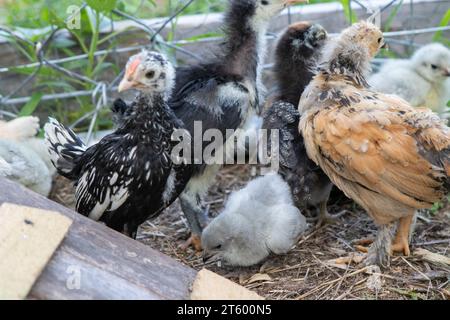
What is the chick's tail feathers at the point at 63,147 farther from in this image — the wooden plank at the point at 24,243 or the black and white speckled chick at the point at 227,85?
the wooden plank at the point at 24,243

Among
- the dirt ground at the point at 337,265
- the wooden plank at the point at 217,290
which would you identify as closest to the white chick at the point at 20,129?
the dirt ground at the point at 337,265

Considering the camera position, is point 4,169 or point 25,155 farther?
point 25,155

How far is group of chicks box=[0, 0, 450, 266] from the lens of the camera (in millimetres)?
2660

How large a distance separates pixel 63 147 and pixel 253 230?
1.05 meters

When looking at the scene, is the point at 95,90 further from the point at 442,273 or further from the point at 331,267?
the point at 442,273

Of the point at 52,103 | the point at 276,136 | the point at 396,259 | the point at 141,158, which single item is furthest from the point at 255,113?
the point at 52,103

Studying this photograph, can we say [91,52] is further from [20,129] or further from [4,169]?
[4,169]

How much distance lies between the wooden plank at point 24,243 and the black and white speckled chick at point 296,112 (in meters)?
1.23

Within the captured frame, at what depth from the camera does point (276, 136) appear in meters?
3.29

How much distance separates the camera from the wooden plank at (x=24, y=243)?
7.01 ft

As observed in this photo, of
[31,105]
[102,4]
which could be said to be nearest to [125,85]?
[102,4]

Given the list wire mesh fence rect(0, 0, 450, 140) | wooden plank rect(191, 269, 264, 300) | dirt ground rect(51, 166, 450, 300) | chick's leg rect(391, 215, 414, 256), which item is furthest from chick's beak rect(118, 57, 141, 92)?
chick's leg rect(391, 215, 414, 256)

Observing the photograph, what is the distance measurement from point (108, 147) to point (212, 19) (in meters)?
2.11

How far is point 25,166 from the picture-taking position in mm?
3615
